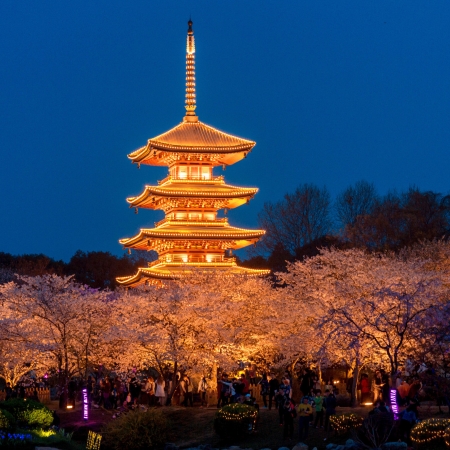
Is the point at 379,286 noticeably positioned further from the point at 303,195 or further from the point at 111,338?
the point at 303,195

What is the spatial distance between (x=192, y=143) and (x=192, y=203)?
13.2 feet

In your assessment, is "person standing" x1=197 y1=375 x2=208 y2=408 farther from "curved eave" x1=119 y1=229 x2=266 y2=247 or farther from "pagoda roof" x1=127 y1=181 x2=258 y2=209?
"pagoda roof" x1=127 y1=181 x2=258 y2=209

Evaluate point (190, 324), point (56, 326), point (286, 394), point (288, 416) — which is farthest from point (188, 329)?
point (288, 416)

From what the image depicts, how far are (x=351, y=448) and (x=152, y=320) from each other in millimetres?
20941

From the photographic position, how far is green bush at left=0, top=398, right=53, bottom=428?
114 feet

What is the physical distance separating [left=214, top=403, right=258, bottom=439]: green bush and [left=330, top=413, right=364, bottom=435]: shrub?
3747mm

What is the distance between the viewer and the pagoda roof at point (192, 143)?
2468 inches

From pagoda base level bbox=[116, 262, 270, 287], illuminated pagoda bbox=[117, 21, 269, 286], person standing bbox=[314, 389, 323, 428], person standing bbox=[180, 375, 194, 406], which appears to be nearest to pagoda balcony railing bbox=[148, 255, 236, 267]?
illuminated pagoda bbox=[117, 21, 269, 286]

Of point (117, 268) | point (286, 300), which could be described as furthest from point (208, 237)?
point (117, 268)

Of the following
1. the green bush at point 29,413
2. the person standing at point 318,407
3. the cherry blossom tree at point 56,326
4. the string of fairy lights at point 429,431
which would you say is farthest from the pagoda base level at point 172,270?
the string of fairy lights at point 429,431

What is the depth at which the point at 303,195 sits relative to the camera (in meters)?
88.9

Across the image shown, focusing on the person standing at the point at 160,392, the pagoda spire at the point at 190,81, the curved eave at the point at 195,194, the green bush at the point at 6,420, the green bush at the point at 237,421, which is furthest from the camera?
the pagoda spire at the point at 190,81

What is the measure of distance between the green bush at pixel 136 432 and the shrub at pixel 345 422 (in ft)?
22.2

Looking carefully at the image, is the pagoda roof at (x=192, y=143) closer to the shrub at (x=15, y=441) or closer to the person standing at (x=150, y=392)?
the person standing at (x=150, y=392)
